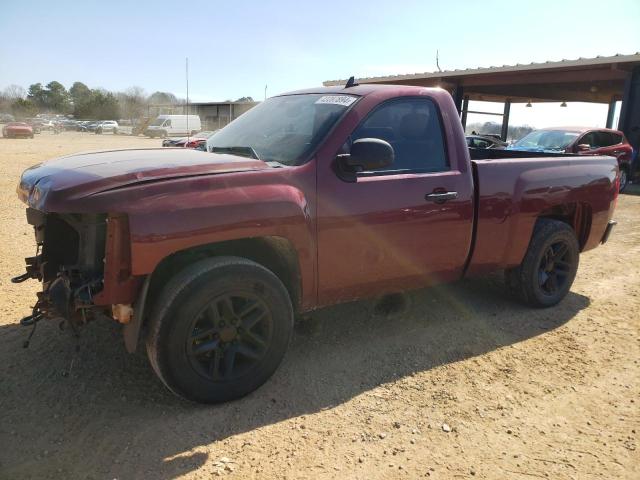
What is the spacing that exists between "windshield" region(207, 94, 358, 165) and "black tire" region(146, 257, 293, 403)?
0.85 m

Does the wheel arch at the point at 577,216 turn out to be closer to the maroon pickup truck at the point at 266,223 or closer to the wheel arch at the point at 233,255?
the maroon pickup truck at the point at 266,223

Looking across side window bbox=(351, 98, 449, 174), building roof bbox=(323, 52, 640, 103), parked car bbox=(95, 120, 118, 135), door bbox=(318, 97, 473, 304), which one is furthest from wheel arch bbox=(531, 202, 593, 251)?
parked car bbox=(95, 120, 118, 135)

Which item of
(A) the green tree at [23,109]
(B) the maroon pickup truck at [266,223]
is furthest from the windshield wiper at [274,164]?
(A) the green tree at [23,109]

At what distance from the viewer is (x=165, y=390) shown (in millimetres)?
3117

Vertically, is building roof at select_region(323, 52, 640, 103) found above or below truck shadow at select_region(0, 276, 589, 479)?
above

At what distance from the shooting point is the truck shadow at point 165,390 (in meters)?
2.53

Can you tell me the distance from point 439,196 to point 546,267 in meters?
1.71

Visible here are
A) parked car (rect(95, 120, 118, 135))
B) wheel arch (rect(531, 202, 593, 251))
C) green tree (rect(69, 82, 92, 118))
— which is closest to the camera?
wheel arch (rect(531, 202, 593, 251))

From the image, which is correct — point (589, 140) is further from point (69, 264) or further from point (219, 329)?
point (69, 264)

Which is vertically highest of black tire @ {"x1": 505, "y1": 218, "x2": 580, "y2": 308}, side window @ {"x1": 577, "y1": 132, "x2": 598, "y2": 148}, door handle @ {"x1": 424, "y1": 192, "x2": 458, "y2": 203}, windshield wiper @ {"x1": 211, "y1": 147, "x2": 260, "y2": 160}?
side window @ {"x1": 577, "y1": 132, "x2": 598, "y2": 148}

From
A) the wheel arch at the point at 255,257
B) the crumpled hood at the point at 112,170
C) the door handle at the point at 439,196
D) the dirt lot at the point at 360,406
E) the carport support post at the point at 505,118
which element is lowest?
the dirt lot at the point at 360,406

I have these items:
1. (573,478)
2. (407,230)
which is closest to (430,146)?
(407,230)

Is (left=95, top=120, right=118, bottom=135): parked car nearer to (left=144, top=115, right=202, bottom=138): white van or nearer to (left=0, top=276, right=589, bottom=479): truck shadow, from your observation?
(left=144, top=115, right=202, bottom=138): white van

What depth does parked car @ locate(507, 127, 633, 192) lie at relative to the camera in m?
13.0
